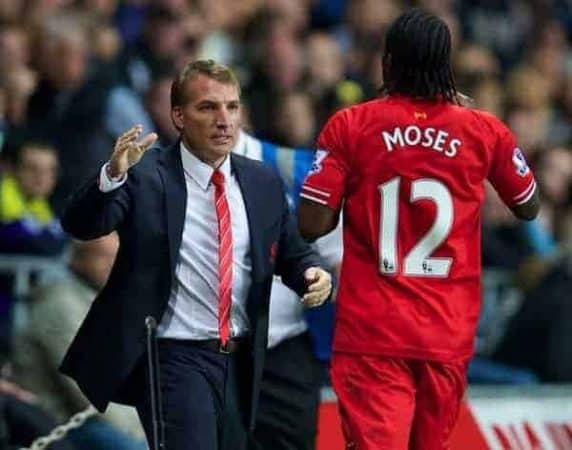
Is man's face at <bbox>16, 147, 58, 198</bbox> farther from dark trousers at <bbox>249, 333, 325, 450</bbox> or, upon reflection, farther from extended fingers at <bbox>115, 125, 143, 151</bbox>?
extended fingers at <bbox>115, 125, 143, 151</bbox>

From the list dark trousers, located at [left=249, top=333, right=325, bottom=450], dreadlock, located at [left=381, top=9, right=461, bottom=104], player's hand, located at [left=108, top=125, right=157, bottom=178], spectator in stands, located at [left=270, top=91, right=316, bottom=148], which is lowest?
dark trousers, located at [left=249, top=333, right=325, bottom=450]

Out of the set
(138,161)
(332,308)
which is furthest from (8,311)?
(138,161)

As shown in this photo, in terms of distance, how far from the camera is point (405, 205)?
724 centimetres

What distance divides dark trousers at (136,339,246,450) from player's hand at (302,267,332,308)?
367 millimetres

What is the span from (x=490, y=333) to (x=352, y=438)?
18.1 ft

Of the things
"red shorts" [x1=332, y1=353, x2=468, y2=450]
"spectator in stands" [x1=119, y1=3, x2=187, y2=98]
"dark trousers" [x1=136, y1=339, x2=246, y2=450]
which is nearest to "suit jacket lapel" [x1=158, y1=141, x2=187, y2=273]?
"dark trousers" [x1=136, y1=339, x2=246, y2=450]

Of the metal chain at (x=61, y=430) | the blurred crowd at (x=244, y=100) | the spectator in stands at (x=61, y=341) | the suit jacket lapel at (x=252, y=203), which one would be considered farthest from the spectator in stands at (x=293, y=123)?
the suit jacket lapel at (x=252, y=203)

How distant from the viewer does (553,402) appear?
394 inches

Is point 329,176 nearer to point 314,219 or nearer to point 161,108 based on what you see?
point 314,219

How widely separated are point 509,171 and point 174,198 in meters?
1.19

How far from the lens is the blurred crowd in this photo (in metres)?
11.1

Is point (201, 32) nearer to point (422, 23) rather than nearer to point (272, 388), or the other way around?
point (272, 388)

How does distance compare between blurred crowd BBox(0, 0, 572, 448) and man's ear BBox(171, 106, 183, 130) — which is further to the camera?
blurred crowd BBox(0, 0, 572, 448)

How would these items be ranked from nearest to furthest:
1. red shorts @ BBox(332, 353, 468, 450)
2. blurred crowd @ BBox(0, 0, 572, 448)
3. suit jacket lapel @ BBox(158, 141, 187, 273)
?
1. red shorts @ BBox(332, 353, 468, 450)
2. suit jacket lapel @ BBox(158, 141, 187, 273)
3. blurred crowd @ BBox(0, 0, 572, 448)
